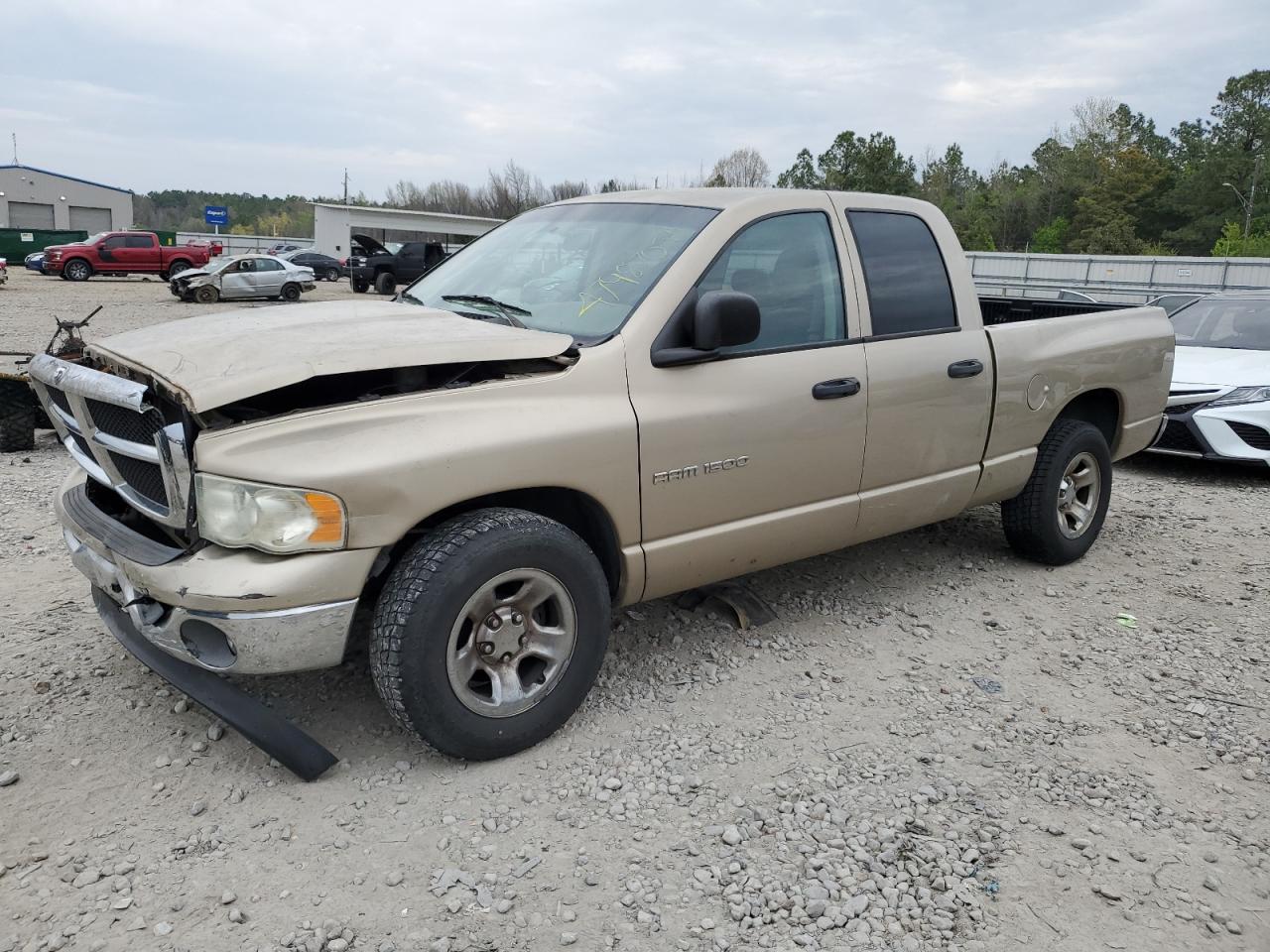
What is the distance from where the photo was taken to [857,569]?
521 centimetres

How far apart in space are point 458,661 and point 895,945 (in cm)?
151

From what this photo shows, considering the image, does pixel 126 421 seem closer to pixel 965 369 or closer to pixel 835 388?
pixel 835 388

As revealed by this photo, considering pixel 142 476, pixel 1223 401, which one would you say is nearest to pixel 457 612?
pixel 142 476

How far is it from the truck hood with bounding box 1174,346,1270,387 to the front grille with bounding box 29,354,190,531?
7.82 meters

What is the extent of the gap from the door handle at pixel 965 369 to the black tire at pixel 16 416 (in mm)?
6992

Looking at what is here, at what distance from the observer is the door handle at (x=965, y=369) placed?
436 centimetres

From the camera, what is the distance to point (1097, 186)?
56.5 meters

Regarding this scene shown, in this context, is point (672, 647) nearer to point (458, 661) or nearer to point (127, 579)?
point (458, 661)

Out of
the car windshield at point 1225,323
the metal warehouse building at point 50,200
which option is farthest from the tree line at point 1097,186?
the car windshield at point 1225,323

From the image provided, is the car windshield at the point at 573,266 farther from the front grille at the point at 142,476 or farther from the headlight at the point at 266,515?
the front grille at the point at 142,476

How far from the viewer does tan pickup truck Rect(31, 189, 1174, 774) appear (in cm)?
282

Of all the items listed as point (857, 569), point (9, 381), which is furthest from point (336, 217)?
point (857, 569)

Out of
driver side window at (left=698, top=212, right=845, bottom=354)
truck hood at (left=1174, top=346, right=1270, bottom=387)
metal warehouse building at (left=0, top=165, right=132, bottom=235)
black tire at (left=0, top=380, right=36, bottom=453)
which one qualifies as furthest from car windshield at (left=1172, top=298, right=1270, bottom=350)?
metal warehouse building at (left=0, top=165, right=132, bottom=235)

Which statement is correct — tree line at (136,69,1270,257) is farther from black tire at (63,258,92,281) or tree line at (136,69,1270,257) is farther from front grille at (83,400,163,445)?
front grille at (83,400,163,445)
